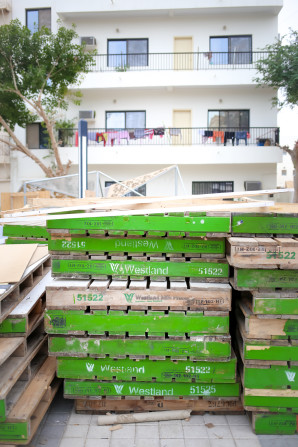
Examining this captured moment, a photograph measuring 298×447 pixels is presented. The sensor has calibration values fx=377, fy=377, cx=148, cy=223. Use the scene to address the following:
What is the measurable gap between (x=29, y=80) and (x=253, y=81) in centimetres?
1037

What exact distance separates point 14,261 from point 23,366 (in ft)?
3.97

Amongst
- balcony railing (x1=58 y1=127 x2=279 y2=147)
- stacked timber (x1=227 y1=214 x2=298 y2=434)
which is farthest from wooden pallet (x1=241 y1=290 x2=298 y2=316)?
balcony railing (x1=58 y1=127 x2=279 y2=147)

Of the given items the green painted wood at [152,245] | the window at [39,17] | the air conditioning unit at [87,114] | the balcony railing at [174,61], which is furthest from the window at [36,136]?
the green painted wood at [152,245]

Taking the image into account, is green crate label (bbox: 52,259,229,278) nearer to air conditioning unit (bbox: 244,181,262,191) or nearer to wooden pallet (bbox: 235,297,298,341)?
wooden pallet (bbox: 235,297,298,341)

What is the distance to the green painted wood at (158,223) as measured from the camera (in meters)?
3.67

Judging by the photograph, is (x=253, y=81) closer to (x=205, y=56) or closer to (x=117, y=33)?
(x=205, y=56)

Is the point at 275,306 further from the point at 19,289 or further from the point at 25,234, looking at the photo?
the point at 25,234

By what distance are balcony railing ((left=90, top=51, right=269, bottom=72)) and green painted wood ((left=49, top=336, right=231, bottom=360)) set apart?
17.7 meters

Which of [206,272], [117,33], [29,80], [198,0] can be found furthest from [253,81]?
[206,272]

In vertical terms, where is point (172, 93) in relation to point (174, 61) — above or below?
below

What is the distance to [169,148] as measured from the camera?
61.1 ft

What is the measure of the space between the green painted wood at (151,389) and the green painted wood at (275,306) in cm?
95

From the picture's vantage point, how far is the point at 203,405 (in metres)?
3.95

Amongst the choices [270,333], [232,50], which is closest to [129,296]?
[270,333]
